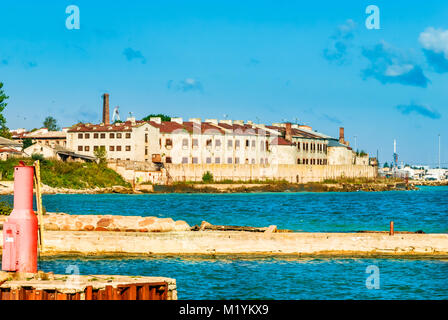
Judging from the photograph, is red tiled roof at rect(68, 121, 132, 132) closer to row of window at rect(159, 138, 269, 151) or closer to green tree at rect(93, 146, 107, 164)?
green tree at rect(93, 146, 107, 164)

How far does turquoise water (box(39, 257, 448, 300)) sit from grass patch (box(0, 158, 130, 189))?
69048mm

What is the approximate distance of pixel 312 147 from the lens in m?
130

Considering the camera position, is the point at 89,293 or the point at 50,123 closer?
the point at 89,293

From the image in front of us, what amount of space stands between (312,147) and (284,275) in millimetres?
107963

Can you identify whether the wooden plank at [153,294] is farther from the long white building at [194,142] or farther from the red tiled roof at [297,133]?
the red tiled roof at [297,133]

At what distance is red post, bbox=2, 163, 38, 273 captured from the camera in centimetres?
1278

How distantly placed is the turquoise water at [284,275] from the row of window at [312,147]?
331 feet

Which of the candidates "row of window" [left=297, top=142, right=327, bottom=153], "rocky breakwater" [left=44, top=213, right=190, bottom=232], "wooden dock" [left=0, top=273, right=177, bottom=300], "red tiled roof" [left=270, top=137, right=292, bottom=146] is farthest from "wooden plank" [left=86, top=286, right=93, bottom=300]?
"row of window" [left=297, top=142, right=327, bottom=153]

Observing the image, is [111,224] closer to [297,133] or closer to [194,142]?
[194,142]

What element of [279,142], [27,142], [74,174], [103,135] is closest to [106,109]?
[27,142]

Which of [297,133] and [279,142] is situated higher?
[297,133]

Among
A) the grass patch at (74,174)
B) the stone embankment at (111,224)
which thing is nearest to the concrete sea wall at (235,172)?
the grass patch at (74,174)

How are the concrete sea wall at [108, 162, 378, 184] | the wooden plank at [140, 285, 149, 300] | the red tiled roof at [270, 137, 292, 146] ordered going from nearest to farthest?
the wooden plank at [140, 285, 149, 300]
the concrete sea wall at [108, 162, 378, 184]
the red tiled roof at [270, 137, 292, 146]

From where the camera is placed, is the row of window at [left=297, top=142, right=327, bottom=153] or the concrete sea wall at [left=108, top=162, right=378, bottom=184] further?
the row of window at [left=297, top=142, right=327, bottom=153]
